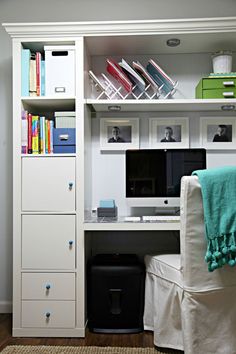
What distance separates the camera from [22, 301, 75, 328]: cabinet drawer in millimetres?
2482

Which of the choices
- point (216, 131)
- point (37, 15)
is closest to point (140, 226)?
point (216, 131)

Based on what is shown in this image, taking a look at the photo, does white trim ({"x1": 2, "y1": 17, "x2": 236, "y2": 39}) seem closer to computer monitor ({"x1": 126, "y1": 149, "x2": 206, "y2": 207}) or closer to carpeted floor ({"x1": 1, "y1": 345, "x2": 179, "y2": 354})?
computer monitor ({"x1": 126, "y1": 149, "x2": 206, "y2": 207})

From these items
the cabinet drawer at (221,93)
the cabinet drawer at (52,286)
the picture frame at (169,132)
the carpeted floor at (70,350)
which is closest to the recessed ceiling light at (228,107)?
the cabinet drawer at (221,93)

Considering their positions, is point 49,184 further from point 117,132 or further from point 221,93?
point 221,93

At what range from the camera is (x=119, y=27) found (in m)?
2.51

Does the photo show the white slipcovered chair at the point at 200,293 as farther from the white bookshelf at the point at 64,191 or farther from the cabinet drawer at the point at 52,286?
the cabinet drawer at the point at 52,286

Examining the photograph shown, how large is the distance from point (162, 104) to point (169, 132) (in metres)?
0.34

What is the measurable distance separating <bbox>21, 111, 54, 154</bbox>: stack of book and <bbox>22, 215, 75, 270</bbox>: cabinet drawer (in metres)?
0.46

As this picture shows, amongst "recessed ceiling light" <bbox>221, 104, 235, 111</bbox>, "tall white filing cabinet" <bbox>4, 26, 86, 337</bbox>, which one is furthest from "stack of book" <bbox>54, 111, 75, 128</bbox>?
"recessed ceiling light" <bbox>221, 104, 235, 111</bbox>

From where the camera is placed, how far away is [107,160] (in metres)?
2.99

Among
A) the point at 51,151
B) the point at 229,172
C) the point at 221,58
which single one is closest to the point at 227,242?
the point at 229,172

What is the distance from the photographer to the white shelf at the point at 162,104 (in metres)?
2.60

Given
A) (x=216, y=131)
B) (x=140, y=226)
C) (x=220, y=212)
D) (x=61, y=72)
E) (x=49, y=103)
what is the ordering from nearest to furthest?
1. (x=220, y=212)
2. (x=140, y=226)
3. (x=61, y=72)
4. (x=49, y=103)
5. (x=216, y=131)

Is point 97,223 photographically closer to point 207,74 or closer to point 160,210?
point 160,210
